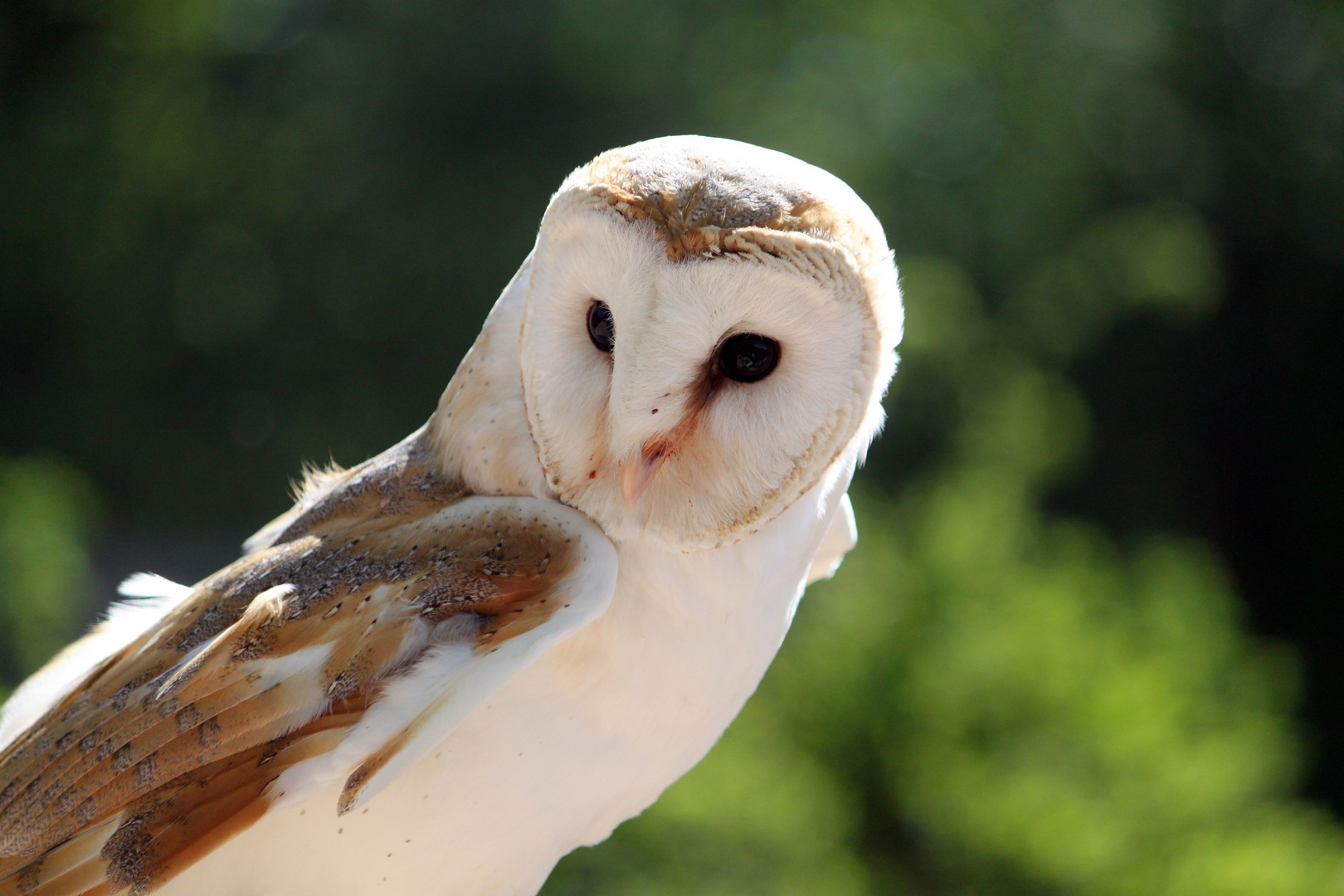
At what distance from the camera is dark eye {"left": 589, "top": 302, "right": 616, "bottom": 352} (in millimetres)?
727

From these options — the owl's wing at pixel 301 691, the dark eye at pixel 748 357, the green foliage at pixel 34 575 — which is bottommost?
the green foliage at pixel 34 575

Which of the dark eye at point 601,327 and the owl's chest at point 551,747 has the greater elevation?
the dark eye at point 601,327

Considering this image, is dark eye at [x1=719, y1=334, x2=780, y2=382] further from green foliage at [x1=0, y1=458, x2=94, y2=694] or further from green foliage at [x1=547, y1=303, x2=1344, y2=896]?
green foliage at [x1=0, y1=458, x2=94, y2=694]

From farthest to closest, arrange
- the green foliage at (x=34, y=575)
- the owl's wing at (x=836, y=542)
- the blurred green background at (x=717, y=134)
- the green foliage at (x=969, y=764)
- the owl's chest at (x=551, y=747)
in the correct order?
the blurred green background at (x=717, y=134) → the green foliage at (x=34, y=575) → the green foliage at (x=969, y=764) → the owl's wing at (x=836, y=542) → the owl's chest at (x=551, y=747)

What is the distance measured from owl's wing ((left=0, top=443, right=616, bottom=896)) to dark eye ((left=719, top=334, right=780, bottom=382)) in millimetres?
175

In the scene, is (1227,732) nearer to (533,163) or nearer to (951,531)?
(951,531)

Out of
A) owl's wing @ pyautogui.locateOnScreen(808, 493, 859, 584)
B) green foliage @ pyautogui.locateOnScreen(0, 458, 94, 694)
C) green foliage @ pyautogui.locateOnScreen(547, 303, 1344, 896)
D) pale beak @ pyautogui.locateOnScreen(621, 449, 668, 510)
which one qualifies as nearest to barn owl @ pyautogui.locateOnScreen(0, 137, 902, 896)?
pale beak @ pyautogui.locateOnScreen(621, 449, 668, 510)

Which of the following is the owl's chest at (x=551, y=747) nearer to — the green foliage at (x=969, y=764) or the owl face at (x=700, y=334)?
the owl face at (x=700, y=334)

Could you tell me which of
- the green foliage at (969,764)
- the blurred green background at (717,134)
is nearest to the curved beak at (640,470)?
the green foliage at (969,764)

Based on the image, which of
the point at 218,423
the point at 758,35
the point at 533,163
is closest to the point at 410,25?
the point at 533,163

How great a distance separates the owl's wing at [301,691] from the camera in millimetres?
750

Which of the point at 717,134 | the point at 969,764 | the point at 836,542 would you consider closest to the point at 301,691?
the point at 836,542

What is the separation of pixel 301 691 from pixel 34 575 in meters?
1.18

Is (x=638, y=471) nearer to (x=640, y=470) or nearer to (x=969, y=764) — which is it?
(x=640, y=470)
